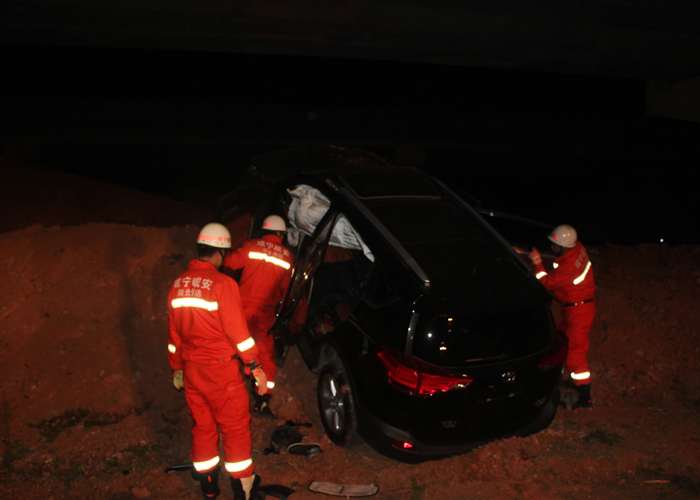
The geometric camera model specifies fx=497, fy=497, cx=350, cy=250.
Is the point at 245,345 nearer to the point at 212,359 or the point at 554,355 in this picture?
the point at 212,359

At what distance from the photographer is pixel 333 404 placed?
435 centimetres

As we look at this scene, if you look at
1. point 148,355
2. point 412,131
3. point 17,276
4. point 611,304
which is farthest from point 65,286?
point 412,131

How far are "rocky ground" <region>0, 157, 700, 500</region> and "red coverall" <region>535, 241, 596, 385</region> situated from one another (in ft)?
1.64

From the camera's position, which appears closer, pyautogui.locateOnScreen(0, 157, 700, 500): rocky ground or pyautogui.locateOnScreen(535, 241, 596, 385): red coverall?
pyautogui.locateOnScreen(0, 157, 700, 500): rocky ground

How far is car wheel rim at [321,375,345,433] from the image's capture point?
165 inches

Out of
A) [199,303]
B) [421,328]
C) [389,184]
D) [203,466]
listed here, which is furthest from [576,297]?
[203,466]

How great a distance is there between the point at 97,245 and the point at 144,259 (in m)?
0.62

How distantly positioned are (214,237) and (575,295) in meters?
3.65

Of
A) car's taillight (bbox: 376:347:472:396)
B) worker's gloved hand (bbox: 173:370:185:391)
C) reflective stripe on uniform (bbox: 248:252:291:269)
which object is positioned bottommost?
worker's gloved hand (bbox: 173:370:185:391)

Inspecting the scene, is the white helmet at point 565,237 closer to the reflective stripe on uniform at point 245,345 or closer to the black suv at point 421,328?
the black suv at point 421,328

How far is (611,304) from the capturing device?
6.80 m

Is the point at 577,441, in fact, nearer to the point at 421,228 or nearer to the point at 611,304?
the point at 421,228

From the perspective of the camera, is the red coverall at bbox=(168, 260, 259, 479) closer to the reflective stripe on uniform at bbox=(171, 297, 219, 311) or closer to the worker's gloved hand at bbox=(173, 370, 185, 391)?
the reflective stripe on uniform at bbox=(171, 297, 219, 311)

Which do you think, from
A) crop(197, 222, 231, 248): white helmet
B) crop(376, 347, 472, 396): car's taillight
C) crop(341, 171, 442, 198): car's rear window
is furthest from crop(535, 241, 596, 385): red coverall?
crop(197, 222, 231, 248): white helmet
